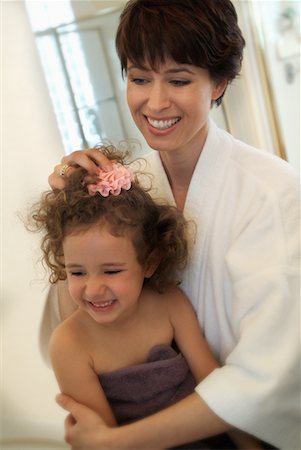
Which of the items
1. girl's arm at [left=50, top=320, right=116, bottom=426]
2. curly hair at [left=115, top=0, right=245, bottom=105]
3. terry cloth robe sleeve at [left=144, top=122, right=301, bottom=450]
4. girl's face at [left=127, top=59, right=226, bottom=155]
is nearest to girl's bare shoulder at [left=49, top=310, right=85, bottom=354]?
girl's arm at [left=50, top=320, right=116, bottom=426]

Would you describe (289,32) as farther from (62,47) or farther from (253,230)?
(253,230)

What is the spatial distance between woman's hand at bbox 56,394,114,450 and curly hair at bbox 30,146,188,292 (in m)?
0.26

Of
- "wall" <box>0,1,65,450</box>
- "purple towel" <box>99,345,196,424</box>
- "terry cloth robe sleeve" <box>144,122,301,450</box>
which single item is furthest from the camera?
"wall" <box>0,1,65,450</box>

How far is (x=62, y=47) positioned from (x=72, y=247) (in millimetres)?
1342

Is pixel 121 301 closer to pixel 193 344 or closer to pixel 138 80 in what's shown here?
pixel 193 344

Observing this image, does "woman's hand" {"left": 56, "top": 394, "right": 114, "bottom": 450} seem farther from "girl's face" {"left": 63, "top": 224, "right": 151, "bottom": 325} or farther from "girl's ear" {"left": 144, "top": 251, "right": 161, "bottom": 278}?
"girl's ear" {"left": 144, "top": 251, "right": 161, "bottom": 278}

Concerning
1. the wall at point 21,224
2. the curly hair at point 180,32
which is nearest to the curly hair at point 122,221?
the curly hair at point 180,32

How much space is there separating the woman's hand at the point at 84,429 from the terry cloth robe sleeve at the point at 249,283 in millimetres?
180

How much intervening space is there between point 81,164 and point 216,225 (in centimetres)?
28

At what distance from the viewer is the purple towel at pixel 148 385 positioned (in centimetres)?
89

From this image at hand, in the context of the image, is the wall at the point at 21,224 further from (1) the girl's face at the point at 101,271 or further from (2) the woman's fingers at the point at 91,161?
(2) the woman's fingers at the point at 91,161

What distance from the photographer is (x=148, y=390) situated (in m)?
0.89

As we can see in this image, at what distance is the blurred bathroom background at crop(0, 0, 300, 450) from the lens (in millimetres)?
1315

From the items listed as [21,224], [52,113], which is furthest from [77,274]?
[52,113]
